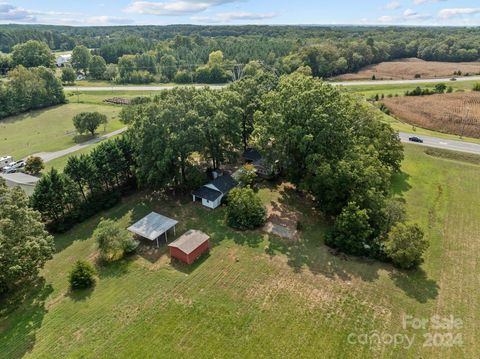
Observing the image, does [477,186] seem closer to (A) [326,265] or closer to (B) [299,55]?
(A) [326,265]

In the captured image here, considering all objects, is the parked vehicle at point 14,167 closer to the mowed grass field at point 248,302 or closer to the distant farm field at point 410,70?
the mowed grass field at point 248,302

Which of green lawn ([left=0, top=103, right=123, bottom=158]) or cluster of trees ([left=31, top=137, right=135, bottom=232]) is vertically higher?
cluster of trees ([left=31, top=137, right=135, bottom=232])

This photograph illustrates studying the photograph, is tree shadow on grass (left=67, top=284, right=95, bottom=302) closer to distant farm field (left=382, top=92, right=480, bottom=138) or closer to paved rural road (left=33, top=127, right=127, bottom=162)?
paved rural road (left=33, top=127, right=127, bottom=162)

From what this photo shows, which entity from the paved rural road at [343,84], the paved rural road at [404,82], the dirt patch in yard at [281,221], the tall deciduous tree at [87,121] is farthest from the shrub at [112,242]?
the paved rural road at [404,82]

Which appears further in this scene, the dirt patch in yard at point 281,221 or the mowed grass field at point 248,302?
the dirt patch in yard at point 281,221

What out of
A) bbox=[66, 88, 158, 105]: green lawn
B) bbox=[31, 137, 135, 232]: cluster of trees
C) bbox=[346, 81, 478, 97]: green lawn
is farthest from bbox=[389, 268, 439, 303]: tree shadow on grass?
bbox=[66, 88, 158, 105]: green lawn

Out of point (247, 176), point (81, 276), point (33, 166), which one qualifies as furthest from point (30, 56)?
point (81, 276)
